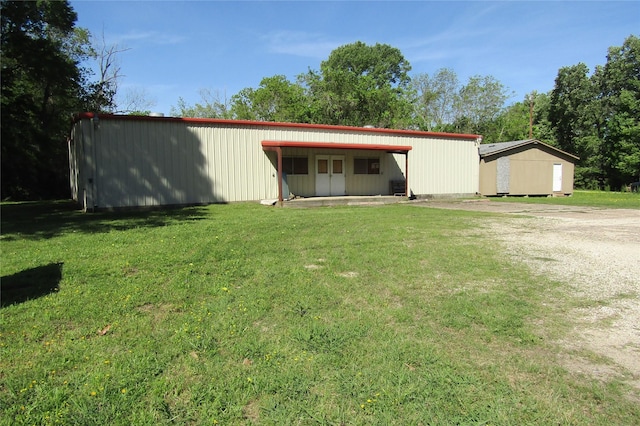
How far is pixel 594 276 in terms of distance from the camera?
16.1 ft

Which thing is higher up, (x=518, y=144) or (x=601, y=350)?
(x=518, y=144)

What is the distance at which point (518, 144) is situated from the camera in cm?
2120

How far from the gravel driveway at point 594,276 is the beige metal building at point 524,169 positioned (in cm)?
1132

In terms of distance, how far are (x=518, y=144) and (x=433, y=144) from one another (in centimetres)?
555

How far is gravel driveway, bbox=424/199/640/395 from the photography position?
290cm

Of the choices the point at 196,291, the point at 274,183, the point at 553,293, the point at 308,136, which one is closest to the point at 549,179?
the point at 308,136

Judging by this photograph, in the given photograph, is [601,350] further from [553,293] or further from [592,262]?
[592,262]

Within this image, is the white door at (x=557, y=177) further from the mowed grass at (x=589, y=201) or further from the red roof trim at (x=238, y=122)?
the red roof trim at (x=238, y=122)

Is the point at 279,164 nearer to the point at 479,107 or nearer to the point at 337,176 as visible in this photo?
the point at 337,176

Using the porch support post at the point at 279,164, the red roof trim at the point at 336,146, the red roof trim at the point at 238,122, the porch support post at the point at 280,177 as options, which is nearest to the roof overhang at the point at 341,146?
the red roof trim at the point at 336,146

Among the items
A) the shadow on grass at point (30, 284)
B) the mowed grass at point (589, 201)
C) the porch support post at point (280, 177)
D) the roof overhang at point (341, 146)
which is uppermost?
the roof overhang at point (341, 146)

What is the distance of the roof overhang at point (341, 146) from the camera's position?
14.9m

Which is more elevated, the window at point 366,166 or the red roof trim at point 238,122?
the red roof trim at point 238,122

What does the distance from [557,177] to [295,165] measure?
16.5m
